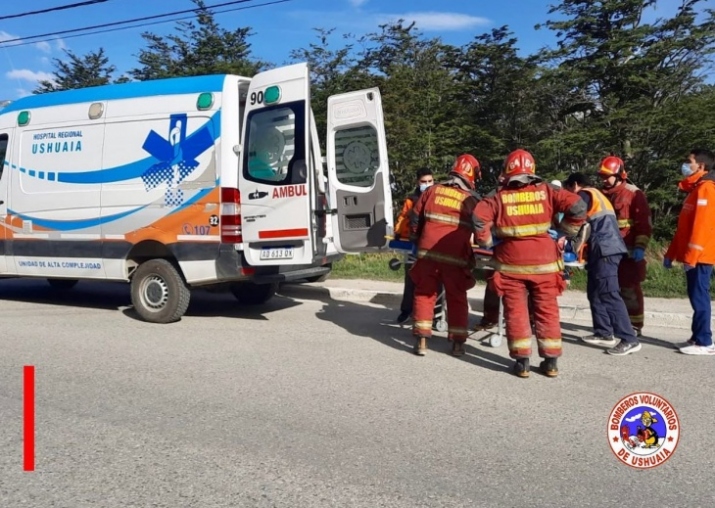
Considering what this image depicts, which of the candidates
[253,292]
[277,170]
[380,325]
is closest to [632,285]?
[380,325]

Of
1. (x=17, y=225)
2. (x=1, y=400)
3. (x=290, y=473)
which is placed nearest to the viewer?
(x=290, y=473)

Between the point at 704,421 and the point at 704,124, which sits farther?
the point at 704,124

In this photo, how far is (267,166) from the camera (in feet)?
21.7

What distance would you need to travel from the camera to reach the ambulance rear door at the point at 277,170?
6344mm

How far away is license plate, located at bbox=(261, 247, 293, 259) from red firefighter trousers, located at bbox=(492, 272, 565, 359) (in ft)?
7.82

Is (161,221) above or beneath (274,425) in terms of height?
above

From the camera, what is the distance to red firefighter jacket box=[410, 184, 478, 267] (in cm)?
564

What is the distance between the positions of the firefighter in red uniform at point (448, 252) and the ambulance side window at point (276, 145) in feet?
4.70

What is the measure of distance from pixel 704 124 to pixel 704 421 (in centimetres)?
1233

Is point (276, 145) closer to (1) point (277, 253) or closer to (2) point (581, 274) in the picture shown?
Answer: (1) point (277, 253)

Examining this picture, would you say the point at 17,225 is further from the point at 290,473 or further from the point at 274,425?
the point at 290,473

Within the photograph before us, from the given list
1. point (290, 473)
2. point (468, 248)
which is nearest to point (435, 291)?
point (468, 248)

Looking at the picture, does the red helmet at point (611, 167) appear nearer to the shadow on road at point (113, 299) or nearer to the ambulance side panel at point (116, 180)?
the ambulance side panel at point (116, 180)

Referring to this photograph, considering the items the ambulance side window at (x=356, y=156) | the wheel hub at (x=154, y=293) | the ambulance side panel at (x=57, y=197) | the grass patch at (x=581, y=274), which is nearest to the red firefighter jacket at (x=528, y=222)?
the ambulance side window at (x=356, y=156)
